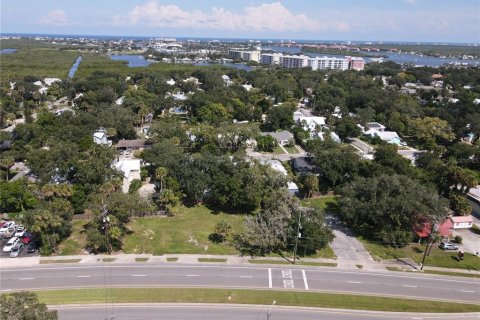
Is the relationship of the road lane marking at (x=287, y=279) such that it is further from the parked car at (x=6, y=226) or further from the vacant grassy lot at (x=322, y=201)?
the parked car at (x=6, y=226)

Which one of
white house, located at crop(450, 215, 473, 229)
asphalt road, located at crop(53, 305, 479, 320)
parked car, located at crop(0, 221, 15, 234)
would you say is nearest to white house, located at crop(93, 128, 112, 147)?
parked car, located at crop(0, 221, 15, 234)

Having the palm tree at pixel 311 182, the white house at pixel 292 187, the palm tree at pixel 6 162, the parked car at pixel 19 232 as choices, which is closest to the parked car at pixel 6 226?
the parked car at pixel 19 232

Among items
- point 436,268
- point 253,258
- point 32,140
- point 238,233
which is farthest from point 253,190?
point 32,140

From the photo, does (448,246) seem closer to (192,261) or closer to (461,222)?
(461,222)

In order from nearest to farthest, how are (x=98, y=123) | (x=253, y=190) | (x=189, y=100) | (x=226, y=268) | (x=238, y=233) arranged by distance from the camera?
(x=226, y=268), (x=238, y=233), (x=253, y=190), (x=98, y=123), (x=189, y=100)

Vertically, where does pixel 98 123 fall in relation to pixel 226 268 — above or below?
above

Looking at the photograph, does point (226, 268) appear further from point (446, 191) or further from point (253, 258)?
point (446, 191)
